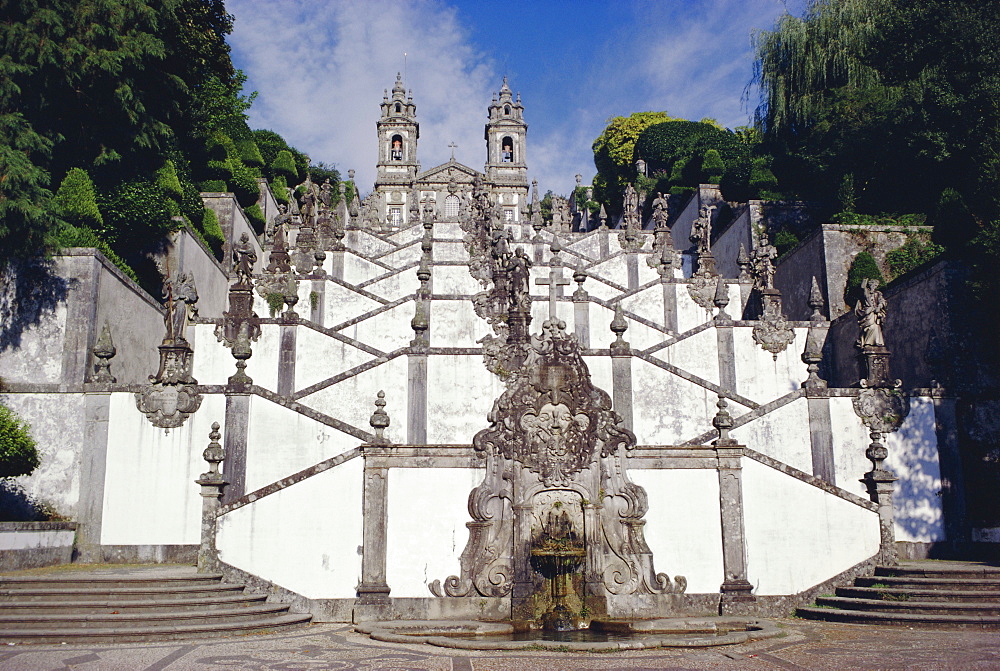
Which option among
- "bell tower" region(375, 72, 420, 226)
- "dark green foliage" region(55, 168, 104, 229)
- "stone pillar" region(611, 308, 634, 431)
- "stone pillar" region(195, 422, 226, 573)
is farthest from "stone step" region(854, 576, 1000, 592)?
"bell tower" region(375, 72, 420, 226)

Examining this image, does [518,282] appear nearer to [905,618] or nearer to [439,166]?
[905,618]

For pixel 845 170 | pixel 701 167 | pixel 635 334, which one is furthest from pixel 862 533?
pixel 701 167

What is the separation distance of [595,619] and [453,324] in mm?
Answer: 13266

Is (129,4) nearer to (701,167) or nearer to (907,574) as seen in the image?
(907,574)

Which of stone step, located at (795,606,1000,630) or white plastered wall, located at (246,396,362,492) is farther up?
white plastered wall, located at (246,396,362,492)

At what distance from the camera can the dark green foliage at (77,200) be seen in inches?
839

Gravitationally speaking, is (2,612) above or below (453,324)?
below

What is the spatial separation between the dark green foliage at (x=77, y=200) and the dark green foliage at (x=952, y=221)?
2451cm

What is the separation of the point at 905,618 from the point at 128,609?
36.1 feet

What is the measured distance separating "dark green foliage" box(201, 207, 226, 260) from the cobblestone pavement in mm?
22168

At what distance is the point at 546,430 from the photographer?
43.3 feet

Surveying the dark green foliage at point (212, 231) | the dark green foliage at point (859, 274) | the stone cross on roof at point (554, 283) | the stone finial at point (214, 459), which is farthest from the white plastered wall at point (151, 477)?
the dark green foliage at point (859, 274)

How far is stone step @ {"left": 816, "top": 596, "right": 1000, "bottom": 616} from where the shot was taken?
1193cm

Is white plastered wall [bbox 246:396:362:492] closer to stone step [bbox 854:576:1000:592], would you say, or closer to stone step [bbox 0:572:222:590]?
stone step [bbox 0:572:222:590]
